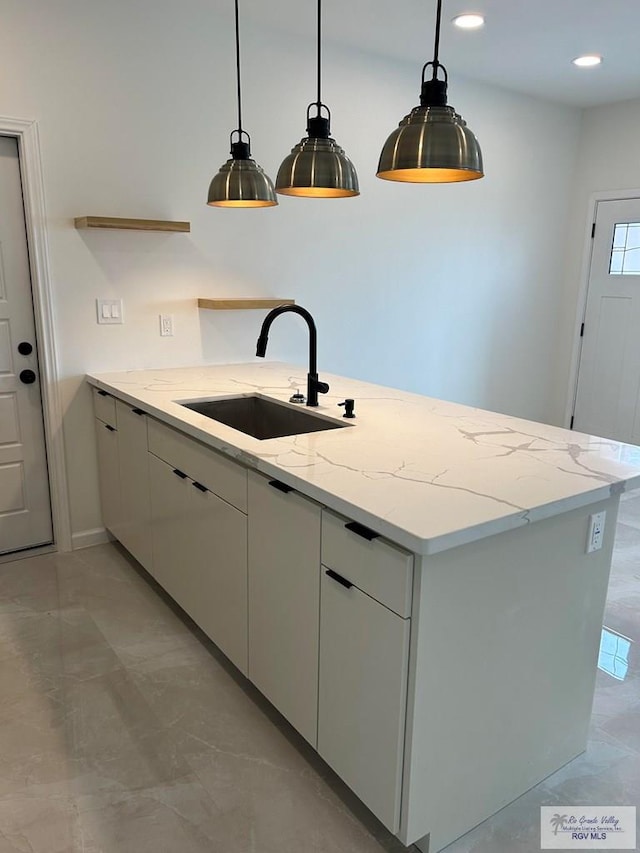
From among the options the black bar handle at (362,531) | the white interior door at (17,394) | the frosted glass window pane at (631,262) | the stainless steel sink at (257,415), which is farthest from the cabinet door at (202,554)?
the frosted glass window pane at (631,262)

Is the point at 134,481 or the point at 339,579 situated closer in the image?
the point at 339,579

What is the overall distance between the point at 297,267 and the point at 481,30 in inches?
61.5

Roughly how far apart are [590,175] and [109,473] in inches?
169

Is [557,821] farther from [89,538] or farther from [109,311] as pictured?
[109,311]

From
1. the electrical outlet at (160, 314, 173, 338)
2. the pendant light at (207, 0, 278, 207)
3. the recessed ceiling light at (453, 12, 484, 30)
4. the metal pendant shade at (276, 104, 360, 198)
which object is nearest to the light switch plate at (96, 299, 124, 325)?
the electrical outlet at (160, 314, 173, 338)

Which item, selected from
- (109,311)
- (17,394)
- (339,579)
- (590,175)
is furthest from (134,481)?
(590,175)

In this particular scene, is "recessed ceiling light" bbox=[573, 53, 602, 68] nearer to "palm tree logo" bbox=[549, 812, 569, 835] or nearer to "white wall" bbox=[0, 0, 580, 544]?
"white wall" bbox=[0, 0, 580, 544]

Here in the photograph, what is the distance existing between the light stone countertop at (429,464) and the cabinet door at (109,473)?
51cm

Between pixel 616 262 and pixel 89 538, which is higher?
pixel 616 262

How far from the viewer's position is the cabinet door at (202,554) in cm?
210

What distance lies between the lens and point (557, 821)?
5.65ft

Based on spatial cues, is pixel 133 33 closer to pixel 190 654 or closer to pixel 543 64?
pixel 543 64

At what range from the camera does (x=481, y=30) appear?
3330 millimetres

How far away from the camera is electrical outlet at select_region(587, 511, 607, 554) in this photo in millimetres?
1705
